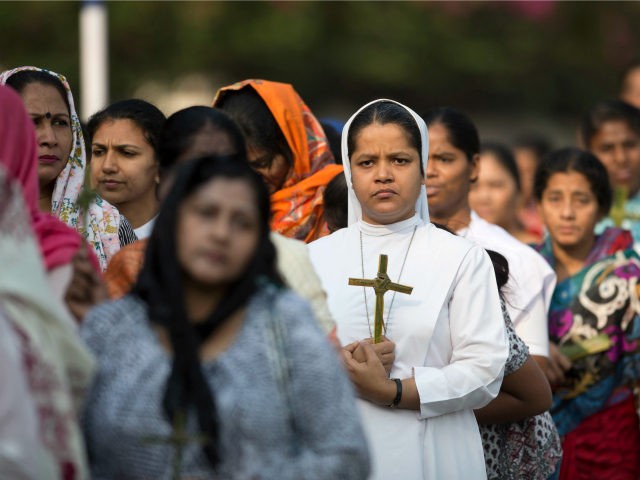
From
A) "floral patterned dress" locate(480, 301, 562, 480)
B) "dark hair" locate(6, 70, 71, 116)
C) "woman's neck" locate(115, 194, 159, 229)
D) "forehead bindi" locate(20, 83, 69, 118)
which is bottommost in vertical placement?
"floral patterned dress" locate(480, 301, 562, 480)

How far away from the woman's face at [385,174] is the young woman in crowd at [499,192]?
3906 mm

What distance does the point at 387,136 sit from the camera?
523 cm

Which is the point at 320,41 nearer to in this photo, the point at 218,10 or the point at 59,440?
the point at 218,10

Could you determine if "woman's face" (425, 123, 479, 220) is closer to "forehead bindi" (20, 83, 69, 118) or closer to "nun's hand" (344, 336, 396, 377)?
"nun's hand" (344, 336, 396, 377)

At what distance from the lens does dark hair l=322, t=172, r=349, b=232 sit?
5.84 meters

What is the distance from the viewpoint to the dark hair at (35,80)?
5.39 meters

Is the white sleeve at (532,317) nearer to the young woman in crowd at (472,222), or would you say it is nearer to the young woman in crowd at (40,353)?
the young woman in crowd at (472,222)

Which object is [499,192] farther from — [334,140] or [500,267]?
[500,267]

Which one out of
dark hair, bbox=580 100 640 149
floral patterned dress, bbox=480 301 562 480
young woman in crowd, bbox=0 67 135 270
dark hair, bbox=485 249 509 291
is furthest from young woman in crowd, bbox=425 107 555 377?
dark hair, bbox=580 100 640 149

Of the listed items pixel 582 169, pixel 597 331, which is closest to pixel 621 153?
pixel 582 169

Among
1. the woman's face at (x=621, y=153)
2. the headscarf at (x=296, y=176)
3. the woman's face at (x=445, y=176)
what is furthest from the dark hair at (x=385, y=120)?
the woman's face at (x=621, y=153)

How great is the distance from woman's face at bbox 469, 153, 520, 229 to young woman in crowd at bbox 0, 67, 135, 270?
4.14 metres

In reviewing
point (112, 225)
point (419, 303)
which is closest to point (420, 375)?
point (419, 303)

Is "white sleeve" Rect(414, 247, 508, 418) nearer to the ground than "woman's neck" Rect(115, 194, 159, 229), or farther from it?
nearer to the ground
